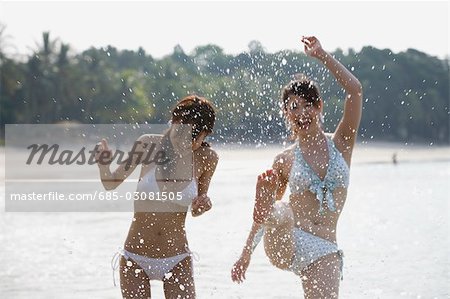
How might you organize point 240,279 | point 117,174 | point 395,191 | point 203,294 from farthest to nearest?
point 395,191, point 203,294, point 117,174, point 240,279

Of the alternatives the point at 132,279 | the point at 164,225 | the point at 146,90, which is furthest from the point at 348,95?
the point at 146,90

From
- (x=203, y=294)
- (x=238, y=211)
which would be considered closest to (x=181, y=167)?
(x=203, y=294)

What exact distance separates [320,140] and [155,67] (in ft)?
251

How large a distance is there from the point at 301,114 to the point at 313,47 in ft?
1.19

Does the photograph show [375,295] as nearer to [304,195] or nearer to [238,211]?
[304,195]

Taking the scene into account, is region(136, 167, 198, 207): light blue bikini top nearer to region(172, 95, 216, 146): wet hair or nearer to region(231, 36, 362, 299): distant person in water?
region(172, 95, 216, 146): wet hair

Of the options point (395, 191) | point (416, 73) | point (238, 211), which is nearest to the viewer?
point (238, 211)

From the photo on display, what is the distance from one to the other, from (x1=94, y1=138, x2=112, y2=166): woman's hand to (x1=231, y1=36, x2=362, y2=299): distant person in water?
869 millimetres

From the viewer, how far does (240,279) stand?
173 inches

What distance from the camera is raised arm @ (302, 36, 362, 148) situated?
180 inches

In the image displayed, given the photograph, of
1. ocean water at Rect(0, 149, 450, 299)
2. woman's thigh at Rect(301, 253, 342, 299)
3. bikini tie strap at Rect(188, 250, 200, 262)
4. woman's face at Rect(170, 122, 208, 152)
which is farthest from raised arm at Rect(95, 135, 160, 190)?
ocean water at Rect(0, 149, 450, 299)

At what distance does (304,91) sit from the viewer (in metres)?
4.57

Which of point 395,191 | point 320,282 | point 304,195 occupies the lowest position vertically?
point 395,191

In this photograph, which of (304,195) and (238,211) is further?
(238,211)
